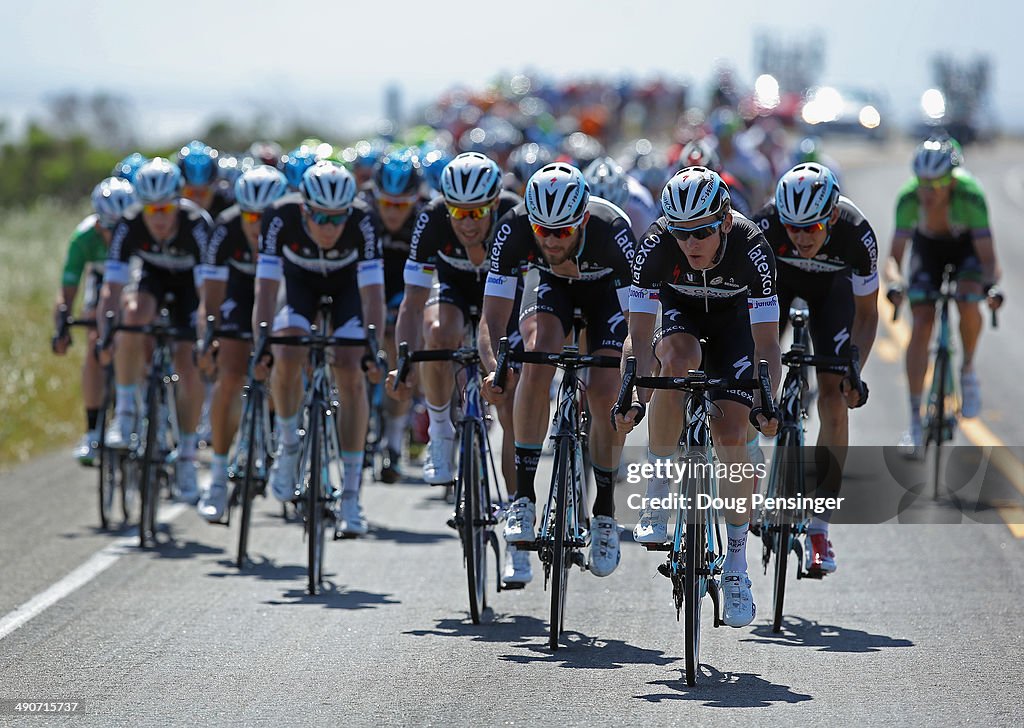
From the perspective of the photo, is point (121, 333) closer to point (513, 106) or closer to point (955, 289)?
point (955, 289)

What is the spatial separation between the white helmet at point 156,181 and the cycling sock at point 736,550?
17.0 feet

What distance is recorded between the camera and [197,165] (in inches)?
494

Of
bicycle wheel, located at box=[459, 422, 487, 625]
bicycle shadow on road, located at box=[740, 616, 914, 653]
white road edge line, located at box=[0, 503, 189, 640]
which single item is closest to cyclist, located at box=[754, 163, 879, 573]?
bicycle shadow on road, located at box=[740, 616, 914, 653]

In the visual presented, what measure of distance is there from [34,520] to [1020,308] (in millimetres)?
16098

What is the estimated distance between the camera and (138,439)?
11.8 meters

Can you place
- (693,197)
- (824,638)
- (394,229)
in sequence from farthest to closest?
1. (394,229)
2. (824,638)
3. (693,197)

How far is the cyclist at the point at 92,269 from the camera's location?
12.2 meters

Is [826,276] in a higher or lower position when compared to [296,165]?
lower

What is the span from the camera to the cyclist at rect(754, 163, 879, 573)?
8742 mm

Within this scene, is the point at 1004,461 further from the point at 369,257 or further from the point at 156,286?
the point at 156,286

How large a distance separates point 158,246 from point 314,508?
10.0ft

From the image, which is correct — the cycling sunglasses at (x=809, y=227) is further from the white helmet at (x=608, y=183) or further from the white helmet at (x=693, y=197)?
the white helmet at (x=608, y=183)

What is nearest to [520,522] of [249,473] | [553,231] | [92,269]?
[553,231]

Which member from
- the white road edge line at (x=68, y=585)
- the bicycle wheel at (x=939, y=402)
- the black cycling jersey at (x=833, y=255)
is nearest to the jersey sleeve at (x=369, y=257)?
the black cycling jersey at (x=833, y=255)
